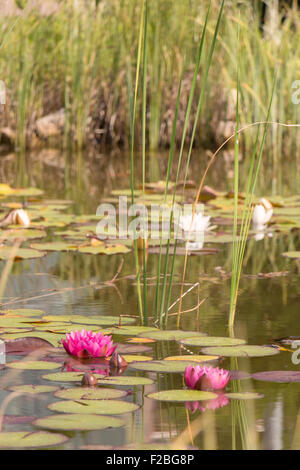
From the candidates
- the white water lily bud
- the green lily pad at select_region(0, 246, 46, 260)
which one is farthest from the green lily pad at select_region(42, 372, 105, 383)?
the white water lily bud

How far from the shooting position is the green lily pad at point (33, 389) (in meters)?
2.08

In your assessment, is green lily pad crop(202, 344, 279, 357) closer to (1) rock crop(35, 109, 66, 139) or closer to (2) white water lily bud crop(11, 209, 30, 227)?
(2) white water lily bud crop(11, 209, 30, 227)

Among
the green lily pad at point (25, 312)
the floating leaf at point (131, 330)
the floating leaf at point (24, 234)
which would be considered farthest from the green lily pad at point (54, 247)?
the floating leaf at point (131, 330)

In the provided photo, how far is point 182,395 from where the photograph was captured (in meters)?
2.04

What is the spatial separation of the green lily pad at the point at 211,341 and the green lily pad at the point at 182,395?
0.41 meters

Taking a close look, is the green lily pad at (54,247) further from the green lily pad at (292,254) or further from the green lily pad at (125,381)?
the green lily pad at (125,381)

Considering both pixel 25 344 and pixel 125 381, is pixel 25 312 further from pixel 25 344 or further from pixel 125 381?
pixel 125 381

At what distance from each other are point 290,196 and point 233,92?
2591 millimetres

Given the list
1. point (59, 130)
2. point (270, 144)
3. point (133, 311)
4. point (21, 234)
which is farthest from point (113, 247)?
point (59, 130)

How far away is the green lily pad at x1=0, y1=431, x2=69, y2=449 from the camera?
173cm

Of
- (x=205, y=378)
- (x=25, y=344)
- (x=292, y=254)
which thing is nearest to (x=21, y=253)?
(x=292, y=254)

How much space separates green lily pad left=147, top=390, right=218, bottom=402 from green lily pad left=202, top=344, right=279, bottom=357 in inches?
13.0

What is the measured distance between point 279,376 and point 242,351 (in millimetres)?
212

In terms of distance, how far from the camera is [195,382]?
2.09 meters
